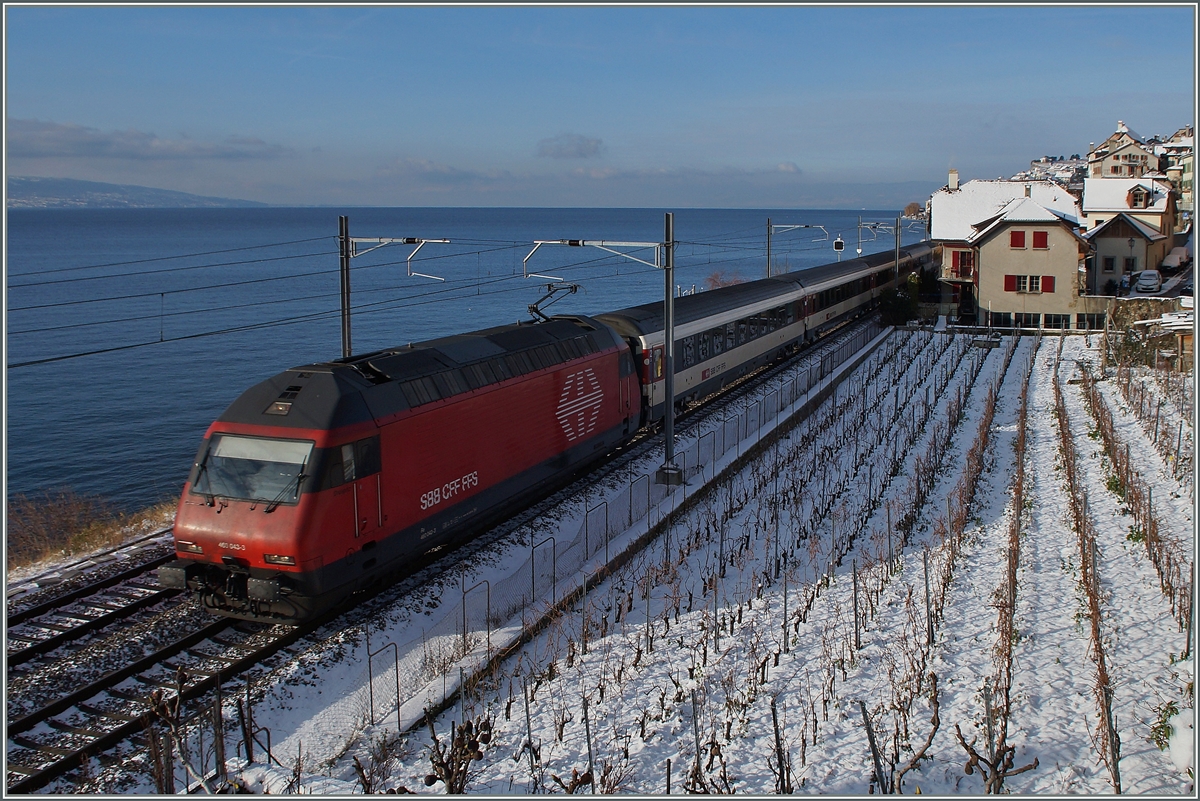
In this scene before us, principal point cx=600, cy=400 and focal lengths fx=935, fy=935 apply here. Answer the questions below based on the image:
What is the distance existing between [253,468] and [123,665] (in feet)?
10.1

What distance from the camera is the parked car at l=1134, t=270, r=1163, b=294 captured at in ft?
164

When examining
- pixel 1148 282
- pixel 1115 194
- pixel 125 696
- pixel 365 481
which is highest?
pixel 1115 194

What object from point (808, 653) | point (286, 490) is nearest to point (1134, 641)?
point (808, 653)

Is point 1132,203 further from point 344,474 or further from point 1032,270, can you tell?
point 344,474

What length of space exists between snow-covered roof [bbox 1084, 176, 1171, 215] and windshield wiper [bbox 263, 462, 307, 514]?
65.0 metres

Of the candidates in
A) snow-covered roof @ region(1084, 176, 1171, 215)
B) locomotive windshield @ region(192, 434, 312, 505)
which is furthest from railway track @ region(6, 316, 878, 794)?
snow-covered roof @ region(1084, 176, 1171, 215)

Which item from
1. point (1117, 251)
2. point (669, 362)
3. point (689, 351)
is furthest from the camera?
point (1117, 251)

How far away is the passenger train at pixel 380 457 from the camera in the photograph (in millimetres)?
13086

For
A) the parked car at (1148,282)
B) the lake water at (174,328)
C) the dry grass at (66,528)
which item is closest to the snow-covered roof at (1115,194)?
the parked car at (1148,282)

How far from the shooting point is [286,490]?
13094mm

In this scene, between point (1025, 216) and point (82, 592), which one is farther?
point (1025, 216)

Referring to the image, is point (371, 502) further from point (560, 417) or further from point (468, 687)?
point (560, 417)

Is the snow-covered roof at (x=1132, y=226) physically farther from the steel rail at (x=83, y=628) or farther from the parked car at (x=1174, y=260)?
the steel rail at (x=83, y=628)

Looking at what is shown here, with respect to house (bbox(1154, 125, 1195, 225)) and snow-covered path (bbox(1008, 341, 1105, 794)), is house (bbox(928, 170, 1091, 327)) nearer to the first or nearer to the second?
snow-covered path (bbox(1008, 341, 1105, 794))
